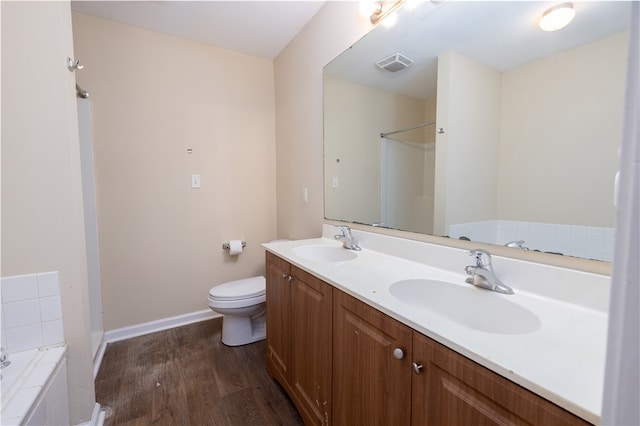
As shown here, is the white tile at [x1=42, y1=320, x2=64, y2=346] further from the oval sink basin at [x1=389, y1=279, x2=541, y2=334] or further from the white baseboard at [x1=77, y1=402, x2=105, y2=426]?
the oval sink basin at [x1=389, y1=279, x2=541, y2=334]

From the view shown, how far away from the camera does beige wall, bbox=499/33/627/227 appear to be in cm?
75

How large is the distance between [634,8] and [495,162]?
2.47 ft

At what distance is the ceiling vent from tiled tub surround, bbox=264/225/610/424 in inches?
36.6

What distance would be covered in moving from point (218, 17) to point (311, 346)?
89.9 inches

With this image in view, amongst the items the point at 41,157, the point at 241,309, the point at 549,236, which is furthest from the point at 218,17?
the point at 549,236

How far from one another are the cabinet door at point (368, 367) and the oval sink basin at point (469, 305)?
0.17m

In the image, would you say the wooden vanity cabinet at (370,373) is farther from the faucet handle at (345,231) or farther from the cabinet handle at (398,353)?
the faucet handle at (345,231)

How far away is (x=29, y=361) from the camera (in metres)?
1.06

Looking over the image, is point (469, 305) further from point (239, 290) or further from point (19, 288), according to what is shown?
point (19, 288)

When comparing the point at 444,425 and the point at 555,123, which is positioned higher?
the point at 555,123

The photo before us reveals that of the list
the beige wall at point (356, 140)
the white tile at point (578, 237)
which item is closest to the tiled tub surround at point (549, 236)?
the white tile at point (578, 237)

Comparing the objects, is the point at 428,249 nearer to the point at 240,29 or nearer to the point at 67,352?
the point at 67,352

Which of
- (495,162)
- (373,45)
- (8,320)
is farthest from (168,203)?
(495,162)

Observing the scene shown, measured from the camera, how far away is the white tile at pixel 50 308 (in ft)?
3.73
